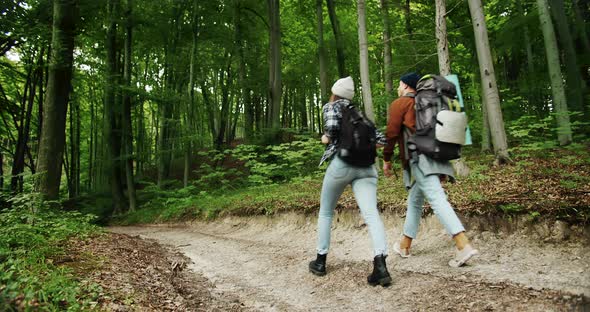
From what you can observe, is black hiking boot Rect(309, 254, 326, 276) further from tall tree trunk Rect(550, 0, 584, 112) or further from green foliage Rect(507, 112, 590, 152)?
tall tree trunk Rect(550, 0, 584, 112)

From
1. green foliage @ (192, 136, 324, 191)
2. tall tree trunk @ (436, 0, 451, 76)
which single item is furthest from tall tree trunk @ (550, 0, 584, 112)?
green foliage @ (192, 136, 324, 191)

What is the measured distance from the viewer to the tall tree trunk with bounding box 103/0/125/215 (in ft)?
50.4

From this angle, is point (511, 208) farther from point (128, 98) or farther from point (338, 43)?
point (128, 98)

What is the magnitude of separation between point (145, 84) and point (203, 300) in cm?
1553

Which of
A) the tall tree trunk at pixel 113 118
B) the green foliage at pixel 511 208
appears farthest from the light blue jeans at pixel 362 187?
the tall tree trunk at pixel 113 118

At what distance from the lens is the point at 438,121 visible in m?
3.59

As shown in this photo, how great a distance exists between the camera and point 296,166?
44.0 ft

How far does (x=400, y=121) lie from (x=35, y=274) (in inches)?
158

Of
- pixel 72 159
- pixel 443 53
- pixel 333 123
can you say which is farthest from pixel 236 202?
pixel 72 159

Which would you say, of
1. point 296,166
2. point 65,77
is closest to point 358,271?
point 65,77

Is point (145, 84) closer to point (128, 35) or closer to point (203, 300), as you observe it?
point (128, 35)

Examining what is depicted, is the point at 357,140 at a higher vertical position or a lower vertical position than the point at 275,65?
lower

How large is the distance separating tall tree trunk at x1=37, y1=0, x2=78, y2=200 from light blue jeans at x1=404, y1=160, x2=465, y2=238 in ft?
25.0

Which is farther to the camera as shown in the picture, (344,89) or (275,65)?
(275,65)
